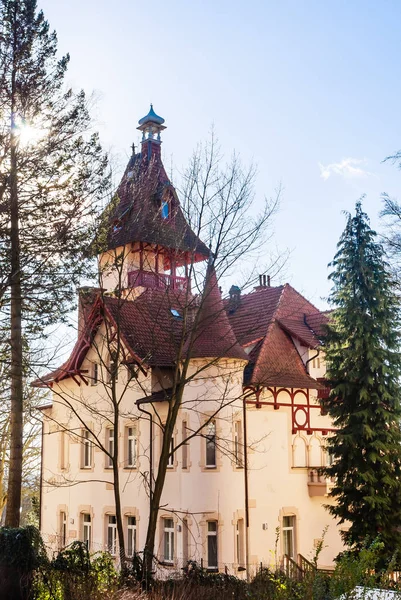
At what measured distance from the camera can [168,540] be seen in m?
24.2

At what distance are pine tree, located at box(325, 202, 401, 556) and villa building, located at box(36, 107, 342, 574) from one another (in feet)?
5.17

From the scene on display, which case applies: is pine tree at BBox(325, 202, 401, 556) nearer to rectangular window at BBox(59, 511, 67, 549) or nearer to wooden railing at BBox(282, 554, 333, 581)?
wooden railing at BBox(282, 554, 333, 581)

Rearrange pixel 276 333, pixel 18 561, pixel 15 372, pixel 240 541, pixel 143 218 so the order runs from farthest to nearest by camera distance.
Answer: pixel 276 333 → pixel 240 541 → pixel 143 218 → pixel 15 372 → pixel 18 561

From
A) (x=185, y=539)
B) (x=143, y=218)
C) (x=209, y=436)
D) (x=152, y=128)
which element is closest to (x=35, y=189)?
(x=143, y=218)

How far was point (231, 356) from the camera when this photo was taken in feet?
77.3

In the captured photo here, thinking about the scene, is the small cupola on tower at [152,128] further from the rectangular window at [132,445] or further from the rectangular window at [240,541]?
the rectangular window at [240,541]

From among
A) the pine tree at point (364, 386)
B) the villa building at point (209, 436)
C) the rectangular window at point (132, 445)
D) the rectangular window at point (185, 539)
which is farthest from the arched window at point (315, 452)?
the rectangular window at point (132, 445)

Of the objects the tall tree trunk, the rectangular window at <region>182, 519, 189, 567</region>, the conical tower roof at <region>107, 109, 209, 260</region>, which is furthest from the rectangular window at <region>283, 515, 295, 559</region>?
the tall tree trunk

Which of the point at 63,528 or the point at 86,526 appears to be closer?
the point at 86,526

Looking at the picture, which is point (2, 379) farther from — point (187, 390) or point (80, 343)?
→ point (80, 343)

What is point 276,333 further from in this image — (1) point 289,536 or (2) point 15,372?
(2) point 15,372

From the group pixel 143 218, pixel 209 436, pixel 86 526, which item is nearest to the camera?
pixel 143 218

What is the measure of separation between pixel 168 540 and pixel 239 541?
2374mm

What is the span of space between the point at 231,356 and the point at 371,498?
6005 millimetres
